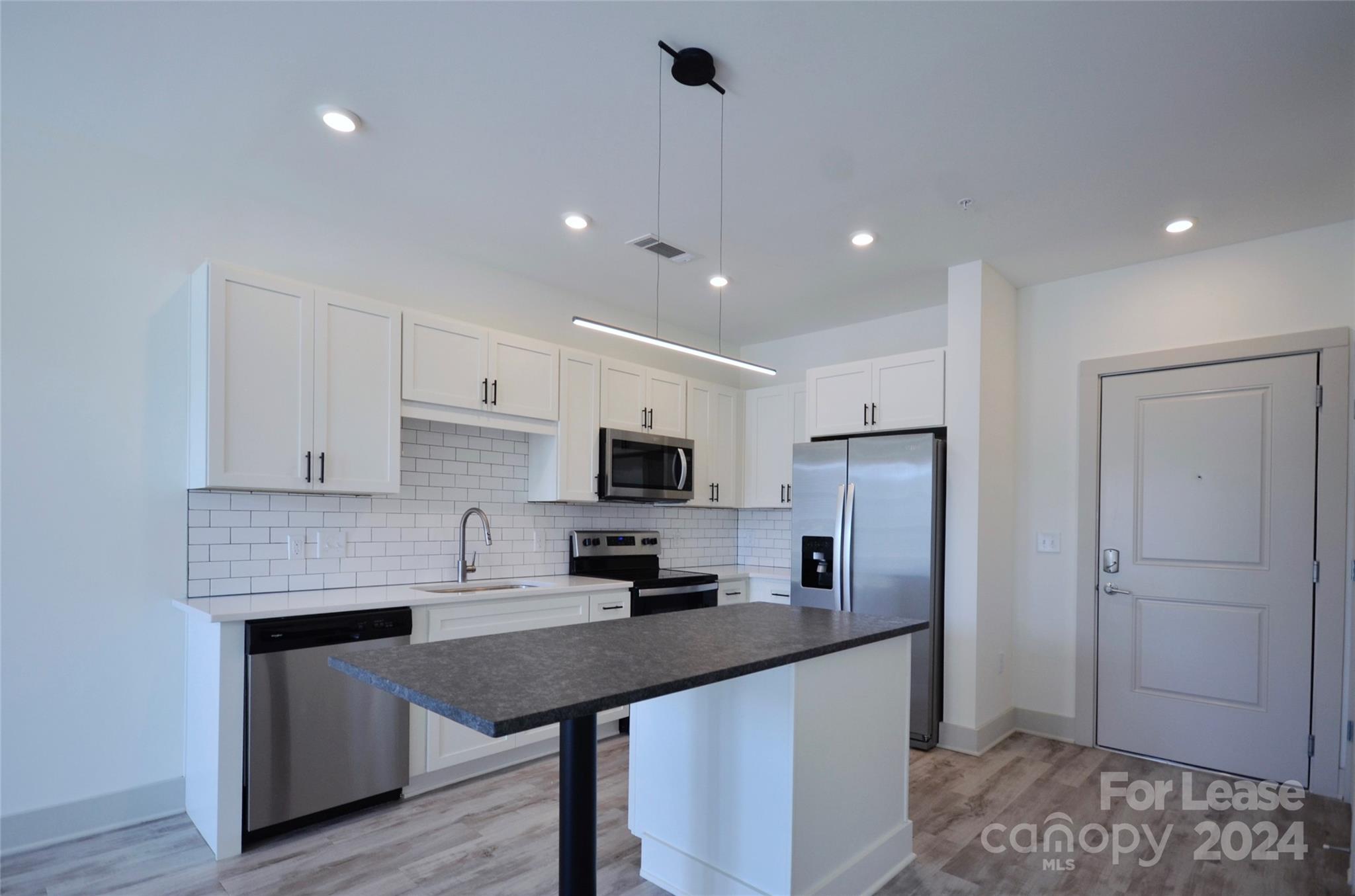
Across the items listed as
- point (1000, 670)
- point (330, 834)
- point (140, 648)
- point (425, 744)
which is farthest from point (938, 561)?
point (140, 648)

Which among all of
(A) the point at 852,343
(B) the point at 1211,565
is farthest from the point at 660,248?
(B) the point at 1211,565

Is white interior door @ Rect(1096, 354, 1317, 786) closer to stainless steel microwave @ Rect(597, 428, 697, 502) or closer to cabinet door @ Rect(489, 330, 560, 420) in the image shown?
stainless steel microwave @ Rect(597, 428, 697, 502)

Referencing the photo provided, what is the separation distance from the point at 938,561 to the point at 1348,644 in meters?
1.72

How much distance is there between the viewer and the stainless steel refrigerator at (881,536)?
3773 millimetres

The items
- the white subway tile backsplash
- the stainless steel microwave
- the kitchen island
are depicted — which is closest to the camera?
the kitchen island

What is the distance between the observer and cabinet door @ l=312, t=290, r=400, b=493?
3057 mm

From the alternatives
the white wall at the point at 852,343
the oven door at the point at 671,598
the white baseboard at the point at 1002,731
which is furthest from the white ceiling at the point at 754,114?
the white baseboard at the point at 1002,731

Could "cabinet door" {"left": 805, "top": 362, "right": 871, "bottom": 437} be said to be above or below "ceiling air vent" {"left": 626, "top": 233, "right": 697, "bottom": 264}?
below

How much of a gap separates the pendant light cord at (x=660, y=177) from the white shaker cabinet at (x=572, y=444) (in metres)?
0.72

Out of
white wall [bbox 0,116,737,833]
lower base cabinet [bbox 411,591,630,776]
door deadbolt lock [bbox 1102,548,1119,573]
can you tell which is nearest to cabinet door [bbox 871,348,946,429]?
door deadbolt lock [bbox 1102,548,1119,573]

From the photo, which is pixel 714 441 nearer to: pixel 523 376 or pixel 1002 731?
pixel 523 376

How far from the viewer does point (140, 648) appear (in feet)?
9.27

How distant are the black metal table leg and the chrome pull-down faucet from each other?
7.38 ft

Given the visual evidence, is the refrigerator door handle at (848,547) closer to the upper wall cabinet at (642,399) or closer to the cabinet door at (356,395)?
the upper wall cabinet at (642,399)
